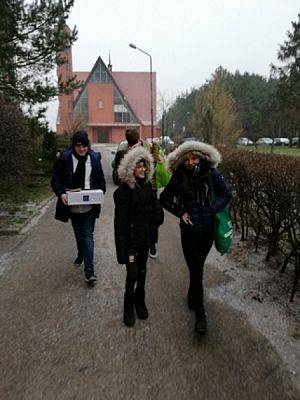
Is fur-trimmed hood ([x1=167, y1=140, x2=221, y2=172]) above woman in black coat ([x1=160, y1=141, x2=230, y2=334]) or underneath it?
above

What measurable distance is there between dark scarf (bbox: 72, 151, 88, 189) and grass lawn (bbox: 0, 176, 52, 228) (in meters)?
3.93

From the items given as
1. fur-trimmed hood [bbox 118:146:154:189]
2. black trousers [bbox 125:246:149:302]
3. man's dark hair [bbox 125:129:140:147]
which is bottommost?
black trousers [bbox 125:246:149:302]

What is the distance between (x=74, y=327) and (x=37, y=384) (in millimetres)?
934

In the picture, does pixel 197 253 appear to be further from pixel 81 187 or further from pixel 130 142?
pixel 130 142

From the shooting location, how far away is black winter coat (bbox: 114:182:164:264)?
3.89m

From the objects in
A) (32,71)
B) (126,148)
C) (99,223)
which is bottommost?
(99,223)

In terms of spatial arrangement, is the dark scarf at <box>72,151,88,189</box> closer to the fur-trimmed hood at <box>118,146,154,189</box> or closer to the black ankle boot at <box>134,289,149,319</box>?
the fur-trimmed hood at <box>118,146,154,189</box>

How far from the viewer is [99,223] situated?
9.16m

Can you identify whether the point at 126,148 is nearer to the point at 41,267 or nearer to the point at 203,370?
the point at 41,267

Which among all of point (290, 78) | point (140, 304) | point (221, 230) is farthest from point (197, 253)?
point (290, 78)

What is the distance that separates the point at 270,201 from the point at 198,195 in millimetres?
1761

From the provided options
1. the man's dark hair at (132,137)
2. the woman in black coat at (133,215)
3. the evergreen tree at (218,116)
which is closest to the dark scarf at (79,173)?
the man's dark hair at (132,137)

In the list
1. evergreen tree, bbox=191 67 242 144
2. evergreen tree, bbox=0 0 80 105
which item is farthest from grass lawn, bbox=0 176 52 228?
evergreen tree, bbox=191 67 242 144

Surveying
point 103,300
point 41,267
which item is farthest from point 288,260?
point 41,267
